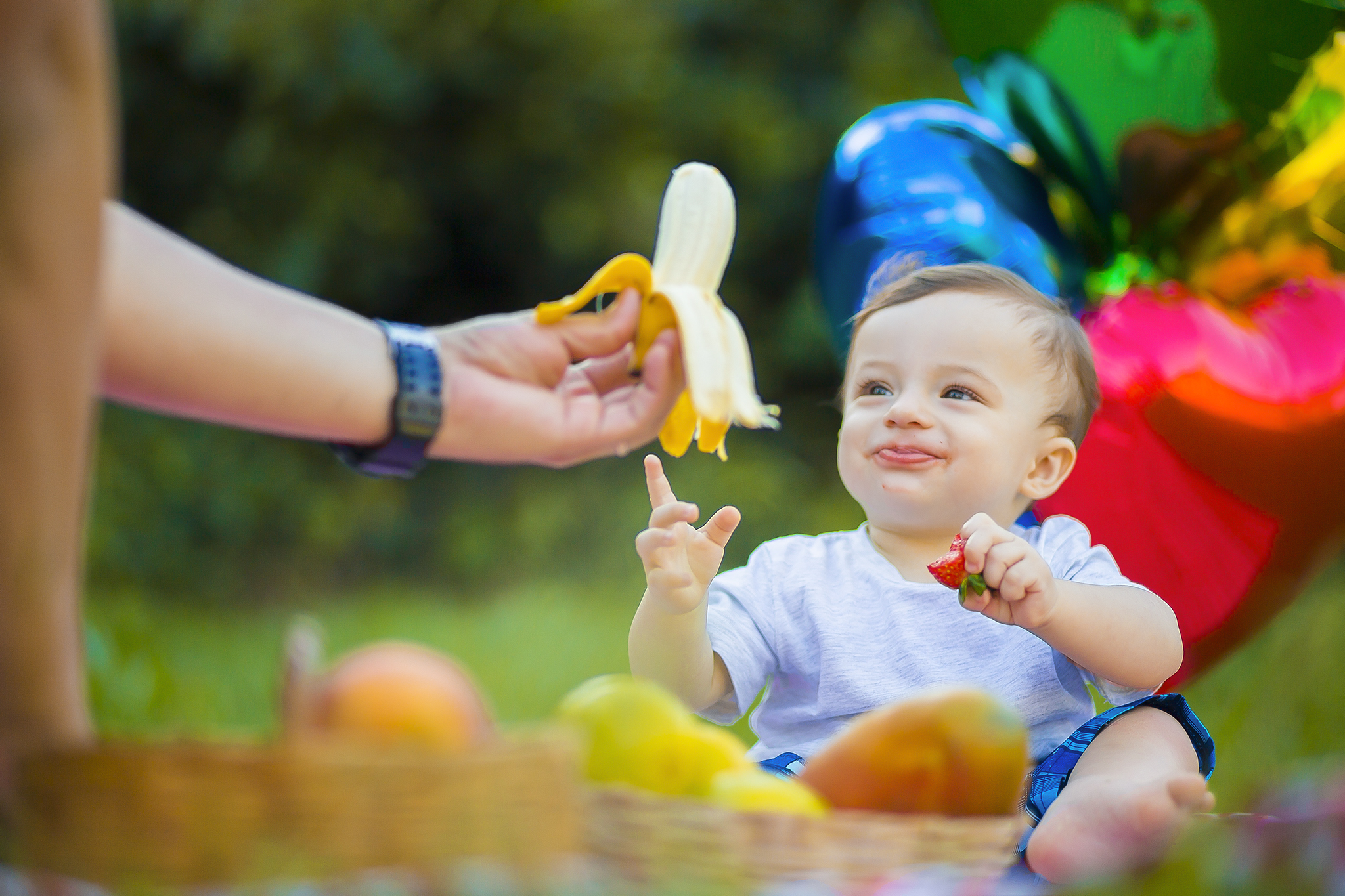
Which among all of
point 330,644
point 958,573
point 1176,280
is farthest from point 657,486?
point 330,644

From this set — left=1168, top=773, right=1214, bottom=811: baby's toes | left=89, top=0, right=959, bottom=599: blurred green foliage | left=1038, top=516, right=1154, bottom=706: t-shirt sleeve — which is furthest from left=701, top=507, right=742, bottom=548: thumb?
left=89, top=0, right=959, bottom=599: blurred green foliage

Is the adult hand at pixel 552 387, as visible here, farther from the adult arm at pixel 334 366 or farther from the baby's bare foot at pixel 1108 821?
the baby's bare foot at pixel 1108 821

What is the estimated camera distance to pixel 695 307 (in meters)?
1.12

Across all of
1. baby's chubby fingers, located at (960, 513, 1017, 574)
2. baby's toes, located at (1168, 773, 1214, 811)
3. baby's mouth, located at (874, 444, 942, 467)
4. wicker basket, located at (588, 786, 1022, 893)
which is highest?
baby's mouth, located at (874, 444, 942, 467)

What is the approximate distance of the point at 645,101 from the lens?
4492 mm

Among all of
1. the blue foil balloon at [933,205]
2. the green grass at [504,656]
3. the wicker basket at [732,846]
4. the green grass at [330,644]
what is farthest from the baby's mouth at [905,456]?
the green grass at [330,644]

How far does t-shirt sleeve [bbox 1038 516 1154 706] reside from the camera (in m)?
1.28

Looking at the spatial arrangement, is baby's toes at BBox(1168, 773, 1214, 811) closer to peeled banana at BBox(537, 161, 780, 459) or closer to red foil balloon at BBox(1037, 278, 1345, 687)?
peeled banana at BBox(537, 161, 780, 459)

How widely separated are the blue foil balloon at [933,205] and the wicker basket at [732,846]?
1.06m

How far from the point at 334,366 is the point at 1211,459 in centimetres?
123

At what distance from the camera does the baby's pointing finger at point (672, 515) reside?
119cm

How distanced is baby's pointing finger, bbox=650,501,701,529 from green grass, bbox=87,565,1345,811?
3.68 ft

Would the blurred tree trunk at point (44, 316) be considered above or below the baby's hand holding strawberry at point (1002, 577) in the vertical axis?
above

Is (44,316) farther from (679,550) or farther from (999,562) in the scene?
(999,562)
